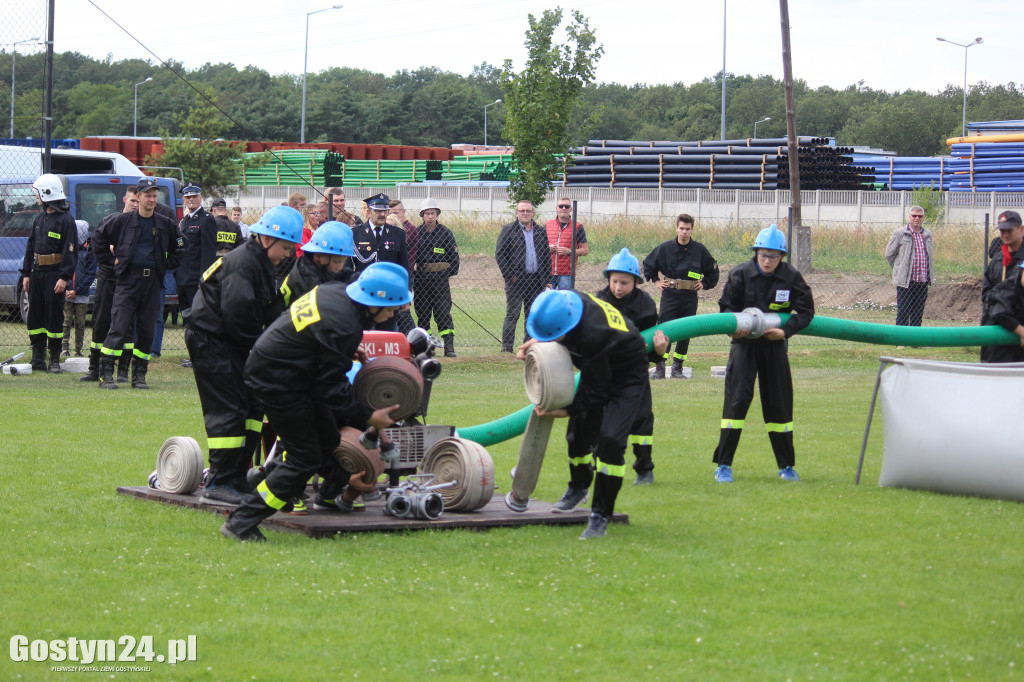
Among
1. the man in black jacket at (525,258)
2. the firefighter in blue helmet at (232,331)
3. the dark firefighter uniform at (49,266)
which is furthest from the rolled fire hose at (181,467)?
the man in black jacket at (525,258)

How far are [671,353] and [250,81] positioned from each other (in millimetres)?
102755

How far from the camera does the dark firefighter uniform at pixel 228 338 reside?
805 centimetres

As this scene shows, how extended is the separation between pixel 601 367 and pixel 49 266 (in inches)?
391

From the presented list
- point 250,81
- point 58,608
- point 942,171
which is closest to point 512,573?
point 58,608

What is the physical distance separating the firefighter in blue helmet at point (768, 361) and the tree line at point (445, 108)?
196ft

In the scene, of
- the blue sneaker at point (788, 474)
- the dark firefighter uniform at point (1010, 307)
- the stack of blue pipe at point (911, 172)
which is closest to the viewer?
the blue sneaker at point (788, 474)

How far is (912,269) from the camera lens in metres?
18.4

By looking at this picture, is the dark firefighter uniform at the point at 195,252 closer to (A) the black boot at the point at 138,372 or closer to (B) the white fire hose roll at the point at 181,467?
(A) the black boot at the point at 138,372

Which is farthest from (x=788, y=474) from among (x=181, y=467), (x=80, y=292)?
(x=80, y=292)

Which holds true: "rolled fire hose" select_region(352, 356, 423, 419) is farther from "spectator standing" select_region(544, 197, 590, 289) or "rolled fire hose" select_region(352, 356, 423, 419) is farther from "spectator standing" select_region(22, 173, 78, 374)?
"spectator standing" select_region(544, 197, 590, 289)

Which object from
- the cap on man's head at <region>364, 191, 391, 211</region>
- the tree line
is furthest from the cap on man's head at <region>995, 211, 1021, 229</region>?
the tree line

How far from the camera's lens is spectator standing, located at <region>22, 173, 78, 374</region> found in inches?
591

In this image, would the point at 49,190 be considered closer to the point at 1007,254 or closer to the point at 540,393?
the point at 540,393

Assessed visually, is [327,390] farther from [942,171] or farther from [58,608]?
[942,171]
